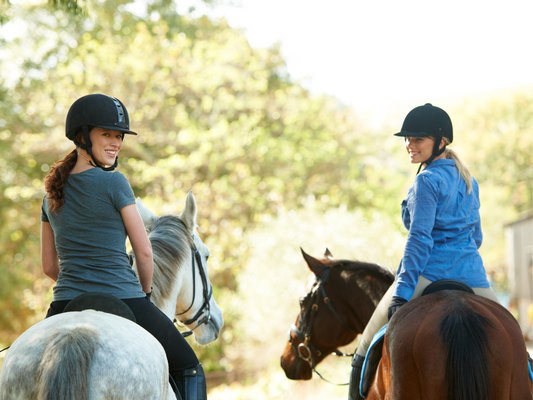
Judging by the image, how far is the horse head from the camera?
3711mm

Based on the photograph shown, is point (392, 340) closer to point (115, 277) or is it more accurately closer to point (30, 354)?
point (115, 277)

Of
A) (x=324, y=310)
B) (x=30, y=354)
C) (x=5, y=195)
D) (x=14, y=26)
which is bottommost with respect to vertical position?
(x=324, y=310)

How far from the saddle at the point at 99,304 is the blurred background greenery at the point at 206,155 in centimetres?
921

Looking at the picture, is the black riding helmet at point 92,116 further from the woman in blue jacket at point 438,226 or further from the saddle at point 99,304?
the woman in blue jacket at point 438,226

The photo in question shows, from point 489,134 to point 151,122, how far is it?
3331 centimetres

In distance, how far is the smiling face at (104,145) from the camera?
2465 millimetres

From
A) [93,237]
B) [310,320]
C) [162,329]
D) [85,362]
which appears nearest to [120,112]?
[93,237]

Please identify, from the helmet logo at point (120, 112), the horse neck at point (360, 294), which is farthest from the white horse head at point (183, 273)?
the horse neck at point (360, 294)

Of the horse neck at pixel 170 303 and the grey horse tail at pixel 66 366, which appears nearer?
the grey horse tail at pixel 66 366

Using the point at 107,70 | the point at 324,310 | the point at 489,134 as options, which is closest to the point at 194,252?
the point at 324,310

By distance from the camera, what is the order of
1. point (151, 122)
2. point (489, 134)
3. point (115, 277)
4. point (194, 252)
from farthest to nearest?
point (489, 134) < point (151, 122) < point (194, 252) < point (115, 277)

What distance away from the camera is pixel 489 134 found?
Answer: 39.2 metres

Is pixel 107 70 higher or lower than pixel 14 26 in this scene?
lower

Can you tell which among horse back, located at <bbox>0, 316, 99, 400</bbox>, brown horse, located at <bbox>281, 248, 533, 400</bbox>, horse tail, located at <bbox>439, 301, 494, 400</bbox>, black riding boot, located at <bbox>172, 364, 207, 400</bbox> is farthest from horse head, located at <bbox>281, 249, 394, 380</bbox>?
horse back, located at <bbox>0, 316, 99, 400</bbox>
